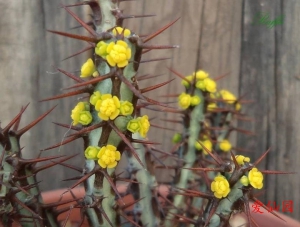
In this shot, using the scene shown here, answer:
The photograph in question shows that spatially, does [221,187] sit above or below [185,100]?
below

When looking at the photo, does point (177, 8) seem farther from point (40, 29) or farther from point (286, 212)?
point (286, 212)

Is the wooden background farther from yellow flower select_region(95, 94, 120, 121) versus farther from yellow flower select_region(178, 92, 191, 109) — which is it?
yellow flower select_region(95, 94, 120, 121)

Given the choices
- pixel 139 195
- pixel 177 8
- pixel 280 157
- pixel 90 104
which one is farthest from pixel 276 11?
pixel 90 104

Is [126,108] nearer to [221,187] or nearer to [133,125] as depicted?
[133,125]

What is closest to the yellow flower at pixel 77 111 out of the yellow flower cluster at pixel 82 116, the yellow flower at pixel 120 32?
the yellow flower cluster at pixel 82 116

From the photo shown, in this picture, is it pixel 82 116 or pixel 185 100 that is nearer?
pixel 82 116

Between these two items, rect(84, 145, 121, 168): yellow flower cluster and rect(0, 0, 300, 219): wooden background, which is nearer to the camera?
rect(84, 145, 121, 168): yellow flower cluster

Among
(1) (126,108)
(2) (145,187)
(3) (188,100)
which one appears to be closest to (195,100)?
(3) (188,100)

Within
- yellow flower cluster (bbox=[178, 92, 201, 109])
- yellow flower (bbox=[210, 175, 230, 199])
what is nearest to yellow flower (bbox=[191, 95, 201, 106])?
yellow flower cluster (bbox=[178, 92, 201, 109])
